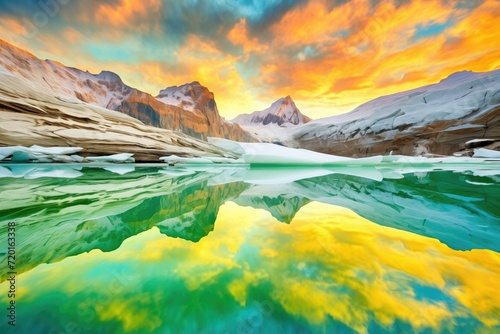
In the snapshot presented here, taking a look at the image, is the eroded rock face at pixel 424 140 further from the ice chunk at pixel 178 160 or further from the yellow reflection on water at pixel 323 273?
the yellow reflection on water at pixel 323 273

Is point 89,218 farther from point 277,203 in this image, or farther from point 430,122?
point 430,122

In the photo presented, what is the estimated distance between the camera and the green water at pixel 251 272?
51cm

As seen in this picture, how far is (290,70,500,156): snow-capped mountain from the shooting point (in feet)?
45.4

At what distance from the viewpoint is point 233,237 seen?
1.05 metres

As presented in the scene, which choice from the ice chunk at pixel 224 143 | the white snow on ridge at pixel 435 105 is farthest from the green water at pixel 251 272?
the white snow on ridge at pixel 435 105

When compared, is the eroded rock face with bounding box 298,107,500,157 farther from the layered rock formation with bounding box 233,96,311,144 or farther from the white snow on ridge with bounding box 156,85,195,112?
the layered rock formation with bounding box 233,96,311,144

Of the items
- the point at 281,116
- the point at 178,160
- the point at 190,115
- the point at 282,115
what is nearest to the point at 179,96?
the point at 190,115

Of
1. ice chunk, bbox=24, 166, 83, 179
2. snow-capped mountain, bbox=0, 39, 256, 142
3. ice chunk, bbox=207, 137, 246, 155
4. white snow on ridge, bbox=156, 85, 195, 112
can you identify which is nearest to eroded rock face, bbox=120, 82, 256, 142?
snow-capped mountain, bbox=0, 39, 256, 142

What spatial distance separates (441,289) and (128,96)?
32923 mm

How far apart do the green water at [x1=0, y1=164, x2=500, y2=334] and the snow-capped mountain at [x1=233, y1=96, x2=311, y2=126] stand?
4546 centimetres

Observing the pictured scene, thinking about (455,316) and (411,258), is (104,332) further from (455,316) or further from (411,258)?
(411,258)

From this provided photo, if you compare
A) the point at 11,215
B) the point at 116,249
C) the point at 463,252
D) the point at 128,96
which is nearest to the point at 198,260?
the point at 116,249

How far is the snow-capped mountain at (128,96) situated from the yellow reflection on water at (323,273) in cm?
1686

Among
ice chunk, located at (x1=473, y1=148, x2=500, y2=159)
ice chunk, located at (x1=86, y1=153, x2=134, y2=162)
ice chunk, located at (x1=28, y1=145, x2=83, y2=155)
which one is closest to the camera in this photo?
ice chunk, located at (x1=28, y1=145, x2=83, y2=155)
